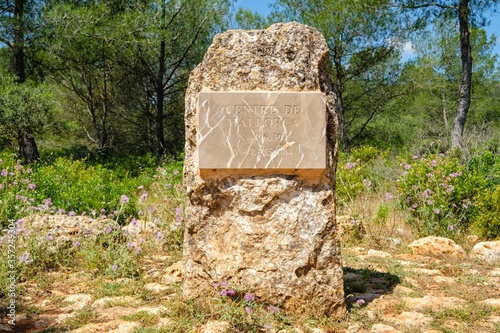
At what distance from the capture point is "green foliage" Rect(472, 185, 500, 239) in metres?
5.93

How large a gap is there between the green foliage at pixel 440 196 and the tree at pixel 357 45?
703 cm

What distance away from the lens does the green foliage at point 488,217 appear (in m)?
5.93

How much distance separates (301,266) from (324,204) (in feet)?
1.52

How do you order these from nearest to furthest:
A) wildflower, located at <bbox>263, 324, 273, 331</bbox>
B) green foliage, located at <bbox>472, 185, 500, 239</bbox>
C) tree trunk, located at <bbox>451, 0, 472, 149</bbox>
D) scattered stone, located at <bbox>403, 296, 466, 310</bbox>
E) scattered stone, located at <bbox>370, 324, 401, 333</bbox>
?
wildflower, located at <bbox>263, 324, 273, 331</bbox> < scattered stone, located at <bbox>370, 324, 401, 333</bbox> < scattered stone, located at <bbox>403, 296, 466, 310</bbox> < green foliage, located at <bbox>472, 185, 500, 239</bbox> < tree trunk, located at <bbox>451, 0, 472, 149</bbox>

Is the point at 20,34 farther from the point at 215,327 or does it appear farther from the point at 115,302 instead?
the point at 215,327

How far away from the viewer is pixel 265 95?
11.1ft

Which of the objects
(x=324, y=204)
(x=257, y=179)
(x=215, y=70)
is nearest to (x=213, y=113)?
(x=215, y=70)

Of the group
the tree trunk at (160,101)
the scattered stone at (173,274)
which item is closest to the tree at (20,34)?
the tree trunk at (160,101)

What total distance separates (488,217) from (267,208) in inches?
150

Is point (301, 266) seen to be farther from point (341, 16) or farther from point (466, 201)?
point (341, 16)

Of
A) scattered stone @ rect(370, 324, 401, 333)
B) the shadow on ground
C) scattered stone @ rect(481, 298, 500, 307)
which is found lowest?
scattered stone @ rect(370, 324, 401, 333)

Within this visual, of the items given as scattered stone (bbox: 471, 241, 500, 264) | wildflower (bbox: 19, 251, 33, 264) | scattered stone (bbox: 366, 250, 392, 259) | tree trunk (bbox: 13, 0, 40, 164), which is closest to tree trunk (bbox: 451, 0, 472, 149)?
scattered stone (bbox: 471, 241, 500, 264)

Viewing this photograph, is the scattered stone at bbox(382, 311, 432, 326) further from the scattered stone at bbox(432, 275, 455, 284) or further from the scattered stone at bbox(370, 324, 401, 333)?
the scattered stone at bbox(432, 275, 455, 284)

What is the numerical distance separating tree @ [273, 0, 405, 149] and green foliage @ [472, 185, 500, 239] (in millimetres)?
7592
